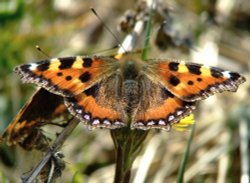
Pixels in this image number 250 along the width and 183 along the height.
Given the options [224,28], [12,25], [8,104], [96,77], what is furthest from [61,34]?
Answer: [96,77]

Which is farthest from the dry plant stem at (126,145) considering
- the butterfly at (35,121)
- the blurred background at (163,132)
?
the blurred background at (163,132)

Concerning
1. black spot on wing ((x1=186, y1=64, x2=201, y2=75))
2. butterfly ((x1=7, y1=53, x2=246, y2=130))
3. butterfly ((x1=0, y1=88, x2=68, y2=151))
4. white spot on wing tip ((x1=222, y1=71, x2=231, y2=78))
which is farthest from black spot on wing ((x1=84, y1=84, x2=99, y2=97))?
white spot on wing tip ((x1=222, y1=71, x2=231, y2=78))

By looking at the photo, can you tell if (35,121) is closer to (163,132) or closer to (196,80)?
(196,80)

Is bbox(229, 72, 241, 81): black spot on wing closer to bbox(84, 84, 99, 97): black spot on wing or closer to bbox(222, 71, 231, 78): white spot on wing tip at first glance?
bbox(222, 71, 231, 78): white spot on wing tip

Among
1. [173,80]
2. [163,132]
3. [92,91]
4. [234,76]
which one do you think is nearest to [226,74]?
[234,76]

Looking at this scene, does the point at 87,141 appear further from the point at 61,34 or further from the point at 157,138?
the point at 61,34

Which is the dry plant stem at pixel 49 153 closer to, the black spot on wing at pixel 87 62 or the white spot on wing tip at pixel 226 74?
the black spot on wing at pixel 87 62
